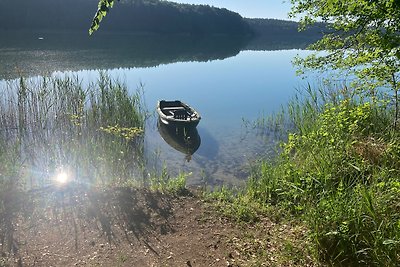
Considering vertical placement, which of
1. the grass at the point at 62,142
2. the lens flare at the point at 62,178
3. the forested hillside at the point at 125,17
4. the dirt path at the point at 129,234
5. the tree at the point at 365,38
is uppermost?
the forested hillside at the point at 125,17

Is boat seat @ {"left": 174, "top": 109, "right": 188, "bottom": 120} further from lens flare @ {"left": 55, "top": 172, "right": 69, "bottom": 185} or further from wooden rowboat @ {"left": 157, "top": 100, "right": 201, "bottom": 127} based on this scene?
lens flare @ {"left": 55, "top": 172, "right": 69, "bottom": 185}

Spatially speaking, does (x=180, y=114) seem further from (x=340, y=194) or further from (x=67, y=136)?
(x=340, y=194)

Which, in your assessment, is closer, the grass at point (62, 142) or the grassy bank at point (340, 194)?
the grassy bank at point (340, 194)

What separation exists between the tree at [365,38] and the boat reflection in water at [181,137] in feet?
19.9

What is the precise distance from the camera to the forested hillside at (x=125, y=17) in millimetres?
64438

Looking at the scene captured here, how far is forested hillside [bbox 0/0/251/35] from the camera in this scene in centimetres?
6444

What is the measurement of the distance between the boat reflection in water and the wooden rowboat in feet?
0.60

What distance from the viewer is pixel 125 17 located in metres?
78.6

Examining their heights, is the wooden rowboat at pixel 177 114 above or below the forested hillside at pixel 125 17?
below

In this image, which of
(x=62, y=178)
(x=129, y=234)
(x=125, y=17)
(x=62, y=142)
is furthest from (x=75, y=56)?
(x=125, y=17)

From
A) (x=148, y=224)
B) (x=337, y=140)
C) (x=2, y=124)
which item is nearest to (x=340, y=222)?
(x=337, y=140)

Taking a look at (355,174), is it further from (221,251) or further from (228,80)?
(228,80)

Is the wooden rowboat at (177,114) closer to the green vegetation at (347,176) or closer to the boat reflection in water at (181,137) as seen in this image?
the boat reflection in water at (181,137)

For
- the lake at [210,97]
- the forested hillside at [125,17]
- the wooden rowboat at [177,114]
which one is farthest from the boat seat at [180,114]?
the forested hillside at [125,17]
